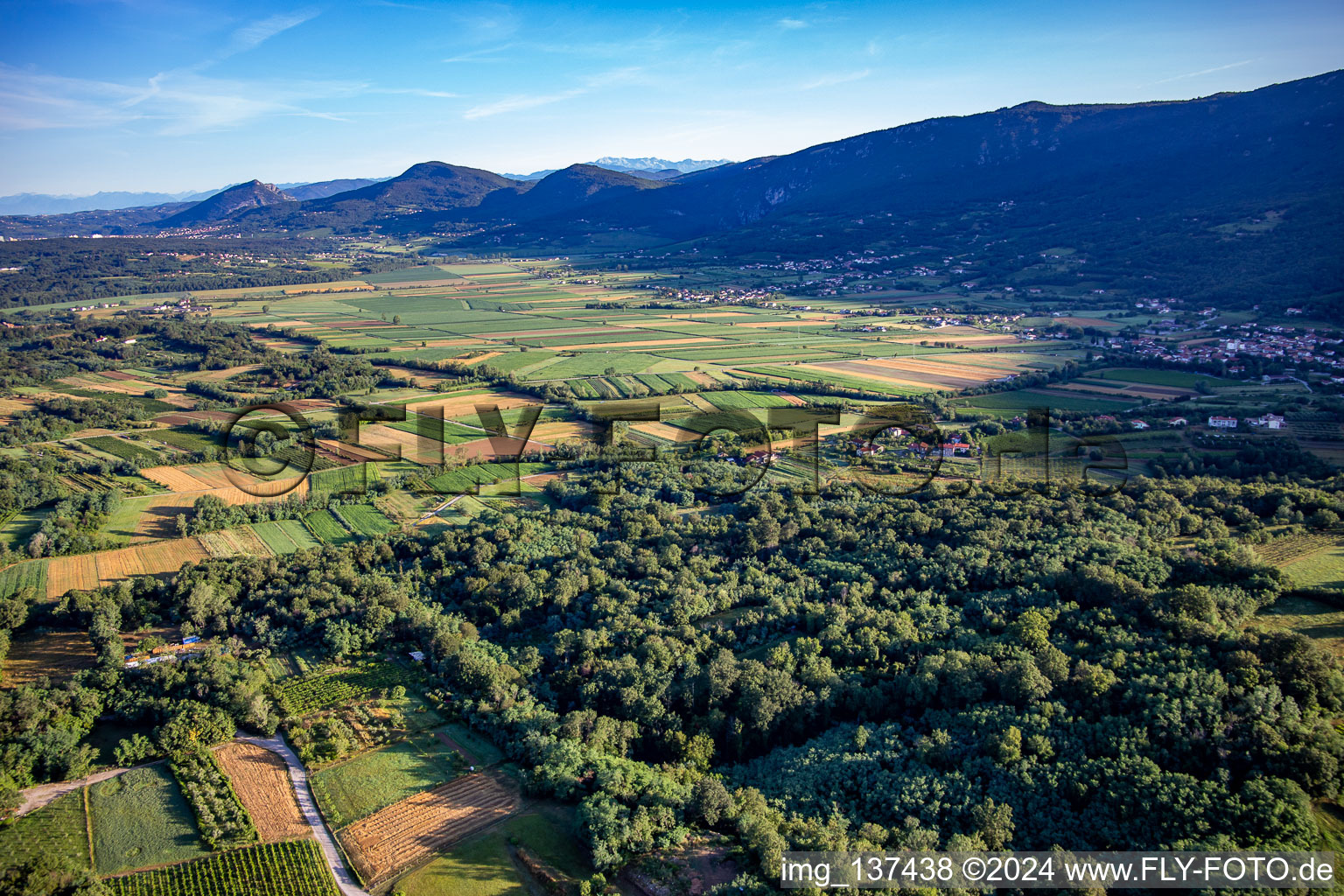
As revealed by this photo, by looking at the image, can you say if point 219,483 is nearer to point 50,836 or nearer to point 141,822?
point 50,836

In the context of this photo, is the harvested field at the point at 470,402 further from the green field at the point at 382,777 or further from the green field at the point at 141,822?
the green field at the point at 141,822

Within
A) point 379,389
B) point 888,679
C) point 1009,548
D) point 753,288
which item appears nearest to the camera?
point 888,679

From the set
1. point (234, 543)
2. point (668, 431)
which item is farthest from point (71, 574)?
point (668, 431)

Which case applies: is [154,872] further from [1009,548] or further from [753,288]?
[753,288]


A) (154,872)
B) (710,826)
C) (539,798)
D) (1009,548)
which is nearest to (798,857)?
(710,826)

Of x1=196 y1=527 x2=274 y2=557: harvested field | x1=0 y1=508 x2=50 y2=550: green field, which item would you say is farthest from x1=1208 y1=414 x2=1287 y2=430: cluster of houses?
x1=0 y1=508 x2=50 y2=550: green field

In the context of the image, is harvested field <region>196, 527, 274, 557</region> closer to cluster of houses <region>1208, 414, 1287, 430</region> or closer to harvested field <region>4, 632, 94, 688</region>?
harvested field <region>4, 632, 94, 688</region>
